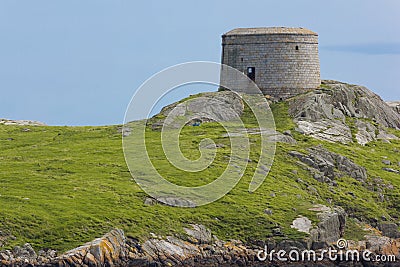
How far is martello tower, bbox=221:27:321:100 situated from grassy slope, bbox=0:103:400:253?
3.34 m

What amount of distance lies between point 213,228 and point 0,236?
16720mm

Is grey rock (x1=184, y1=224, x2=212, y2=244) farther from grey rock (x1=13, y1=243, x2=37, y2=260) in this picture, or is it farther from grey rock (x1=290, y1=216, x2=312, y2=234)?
grey rock (x1=13, y1=243, x2=37, y2=260)

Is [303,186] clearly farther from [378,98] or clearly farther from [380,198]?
[378,98]

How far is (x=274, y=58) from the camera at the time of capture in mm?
113750

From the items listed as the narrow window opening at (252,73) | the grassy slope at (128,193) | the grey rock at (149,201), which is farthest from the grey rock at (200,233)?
the narrow window opening at (252,73)

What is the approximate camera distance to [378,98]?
397 feet

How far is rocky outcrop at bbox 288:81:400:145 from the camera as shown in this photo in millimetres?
110188

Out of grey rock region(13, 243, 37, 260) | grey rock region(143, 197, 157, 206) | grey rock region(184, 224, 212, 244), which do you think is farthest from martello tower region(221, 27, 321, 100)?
grey rock region(13, 243, 37, 260)

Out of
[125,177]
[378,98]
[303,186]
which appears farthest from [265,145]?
[378,98]

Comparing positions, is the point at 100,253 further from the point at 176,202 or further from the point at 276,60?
the point at 276,60

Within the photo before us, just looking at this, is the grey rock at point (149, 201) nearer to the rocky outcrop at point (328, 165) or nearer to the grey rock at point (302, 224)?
the grey rock at point (302, 224)

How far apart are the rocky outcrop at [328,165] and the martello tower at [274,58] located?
1240 centimetres

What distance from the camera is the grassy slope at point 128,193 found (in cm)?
8162

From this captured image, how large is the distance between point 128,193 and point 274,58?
30.2m
